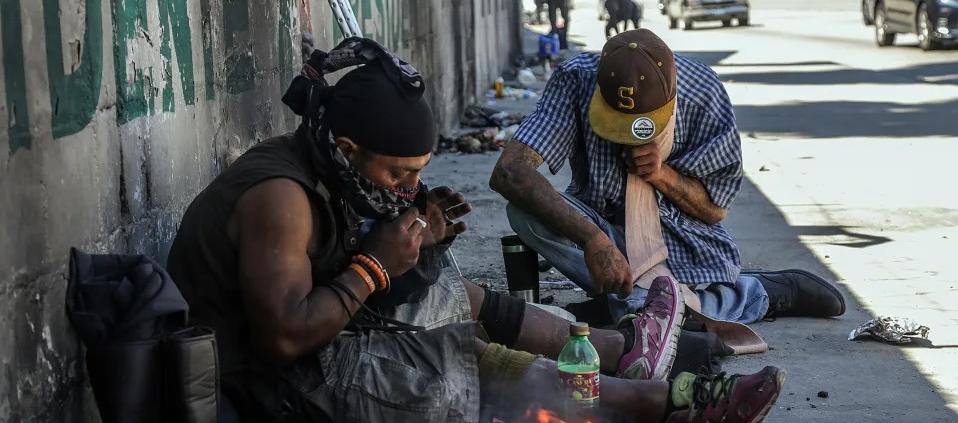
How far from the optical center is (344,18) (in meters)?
5.63

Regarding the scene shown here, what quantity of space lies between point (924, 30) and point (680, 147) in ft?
58.5

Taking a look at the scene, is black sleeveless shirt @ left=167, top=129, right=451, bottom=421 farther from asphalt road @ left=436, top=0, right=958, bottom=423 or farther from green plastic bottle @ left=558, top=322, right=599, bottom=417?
asphalt road @ left=436, top=0, right=958, bottom=423

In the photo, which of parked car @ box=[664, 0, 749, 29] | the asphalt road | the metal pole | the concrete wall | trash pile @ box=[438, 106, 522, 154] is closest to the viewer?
the concrete wall

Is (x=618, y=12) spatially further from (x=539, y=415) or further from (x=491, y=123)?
(x=539, y=415)

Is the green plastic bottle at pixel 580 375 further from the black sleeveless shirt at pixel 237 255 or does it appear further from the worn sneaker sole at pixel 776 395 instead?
the black sleeveless shirt at pixel 237 255

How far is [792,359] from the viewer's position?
455 centimetres

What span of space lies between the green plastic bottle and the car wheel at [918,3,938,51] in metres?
18.9

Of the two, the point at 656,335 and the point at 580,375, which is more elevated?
the point at 580,375

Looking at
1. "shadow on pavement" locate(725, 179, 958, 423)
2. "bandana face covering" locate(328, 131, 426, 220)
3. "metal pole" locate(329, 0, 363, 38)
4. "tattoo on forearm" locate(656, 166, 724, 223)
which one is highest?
"metal pole" locate(329, 0, 363, 38)

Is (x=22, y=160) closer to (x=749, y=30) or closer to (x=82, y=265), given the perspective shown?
(x=82, y=265)

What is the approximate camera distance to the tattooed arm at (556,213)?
14.8ft

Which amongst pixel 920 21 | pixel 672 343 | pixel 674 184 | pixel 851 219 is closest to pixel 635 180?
pixel 674 184

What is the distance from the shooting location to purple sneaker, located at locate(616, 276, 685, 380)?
3863mm

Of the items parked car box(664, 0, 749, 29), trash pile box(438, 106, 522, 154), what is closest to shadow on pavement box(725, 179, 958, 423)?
trash pile box(438, 106, 522, 154)
